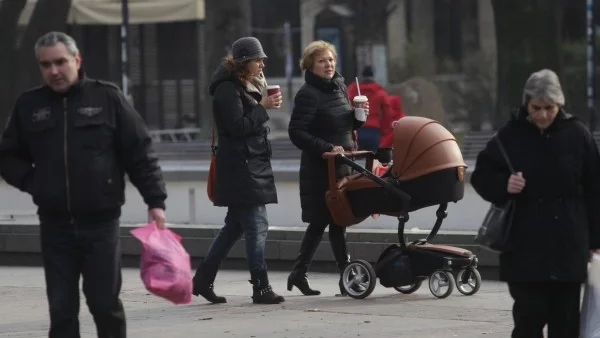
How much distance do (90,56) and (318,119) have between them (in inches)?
484

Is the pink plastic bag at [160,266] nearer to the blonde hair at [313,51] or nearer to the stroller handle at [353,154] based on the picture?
the stroller handle at [353,154]

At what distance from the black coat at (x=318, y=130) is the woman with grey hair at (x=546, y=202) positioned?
3450mm

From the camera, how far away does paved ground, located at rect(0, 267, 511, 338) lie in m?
8.73

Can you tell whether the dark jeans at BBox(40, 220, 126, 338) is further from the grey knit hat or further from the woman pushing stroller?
the woman pushing stroller

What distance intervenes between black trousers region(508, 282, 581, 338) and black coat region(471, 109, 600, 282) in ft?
0.27

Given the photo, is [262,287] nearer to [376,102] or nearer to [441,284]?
[441,284]

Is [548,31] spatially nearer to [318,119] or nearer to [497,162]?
[318,119]

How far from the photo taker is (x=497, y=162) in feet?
21.6

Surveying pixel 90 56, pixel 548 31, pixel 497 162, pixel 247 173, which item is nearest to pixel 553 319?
pixel 497 162

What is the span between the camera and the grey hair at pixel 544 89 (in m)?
6.43

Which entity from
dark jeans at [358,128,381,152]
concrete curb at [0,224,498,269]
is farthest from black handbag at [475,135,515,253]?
dark jeans at [358,128,381,152]

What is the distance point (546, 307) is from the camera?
260 inches

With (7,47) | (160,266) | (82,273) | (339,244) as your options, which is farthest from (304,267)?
(7,47)

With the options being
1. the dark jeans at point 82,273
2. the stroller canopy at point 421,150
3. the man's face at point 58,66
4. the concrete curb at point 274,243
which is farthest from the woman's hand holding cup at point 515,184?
the concrete curb at point 274,243
